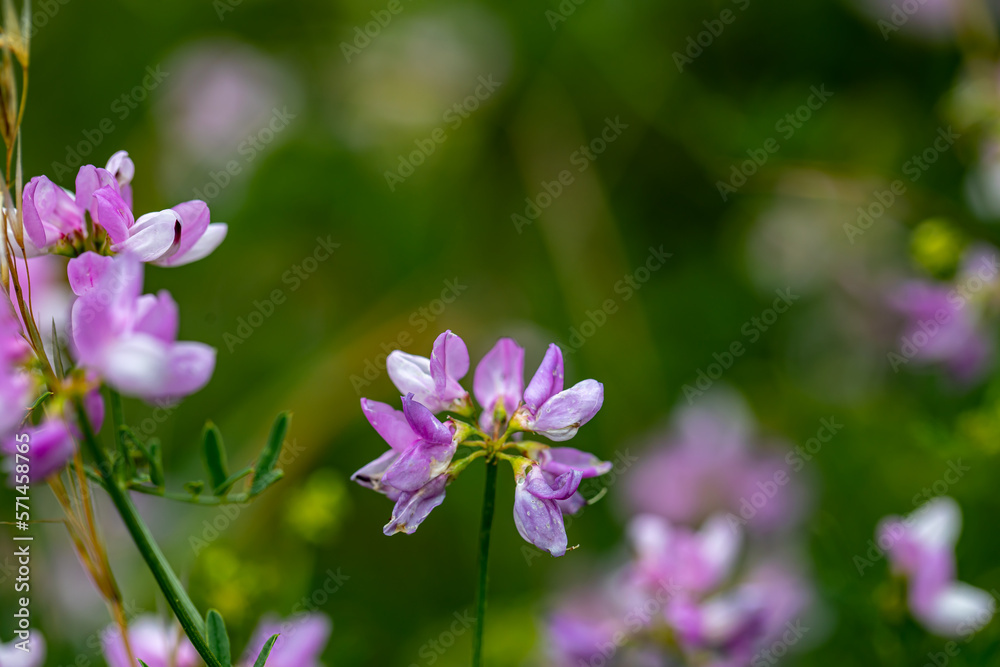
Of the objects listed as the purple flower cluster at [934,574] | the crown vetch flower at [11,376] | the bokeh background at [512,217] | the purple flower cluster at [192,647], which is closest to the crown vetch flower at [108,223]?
the crown vetch flower at [11,376]

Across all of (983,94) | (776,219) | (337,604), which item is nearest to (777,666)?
(337,604)

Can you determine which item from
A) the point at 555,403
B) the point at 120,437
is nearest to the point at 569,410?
the point at 555,403

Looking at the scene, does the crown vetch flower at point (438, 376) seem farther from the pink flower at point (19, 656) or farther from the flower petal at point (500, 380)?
the pink flower at point (19, 656)

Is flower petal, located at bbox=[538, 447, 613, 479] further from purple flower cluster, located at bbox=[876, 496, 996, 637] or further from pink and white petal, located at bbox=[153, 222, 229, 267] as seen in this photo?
purple flower cluster, located at bbox=[876, 496, 996, 637]

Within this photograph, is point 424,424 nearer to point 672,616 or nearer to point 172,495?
point 172,495

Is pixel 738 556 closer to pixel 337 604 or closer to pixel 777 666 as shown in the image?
pixel 777 666

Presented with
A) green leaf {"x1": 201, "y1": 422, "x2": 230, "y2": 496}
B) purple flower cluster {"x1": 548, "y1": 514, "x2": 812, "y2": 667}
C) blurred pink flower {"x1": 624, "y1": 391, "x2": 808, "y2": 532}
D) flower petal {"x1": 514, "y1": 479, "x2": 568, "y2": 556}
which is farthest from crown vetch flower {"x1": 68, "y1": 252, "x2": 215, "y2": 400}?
blurred pink flower {"x1": 624, "y1": 391, "x2": 808, "y2": 532}
